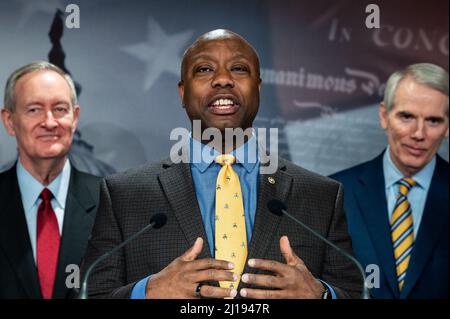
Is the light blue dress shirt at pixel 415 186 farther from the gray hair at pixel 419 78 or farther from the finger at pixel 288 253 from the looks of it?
the finger at pixel 288 253

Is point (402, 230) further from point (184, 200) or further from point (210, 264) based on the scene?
point (210, 264)

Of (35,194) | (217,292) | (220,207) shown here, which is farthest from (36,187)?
(217,292)

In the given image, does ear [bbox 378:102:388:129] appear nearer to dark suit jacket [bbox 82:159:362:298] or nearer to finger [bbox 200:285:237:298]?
dark suit jacket [bbox 82:159:362:298]

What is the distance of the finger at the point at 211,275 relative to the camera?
268 centimetres

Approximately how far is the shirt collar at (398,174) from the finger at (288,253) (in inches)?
48.1

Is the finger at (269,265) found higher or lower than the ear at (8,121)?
lower

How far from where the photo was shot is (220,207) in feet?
9.85

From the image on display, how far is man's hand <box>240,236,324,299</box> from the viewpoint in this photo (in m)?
2.70

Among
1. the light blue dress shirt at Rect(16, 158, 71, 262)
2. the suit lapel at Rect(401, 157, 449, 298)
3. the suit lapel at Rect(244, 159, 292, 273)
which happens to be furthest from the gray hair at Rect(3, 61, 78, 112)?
the suit lapel at Rect(401, 157, 449, 298)

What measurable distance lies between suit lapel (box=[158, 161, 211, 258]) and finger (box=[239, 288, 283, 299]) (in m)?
0.23

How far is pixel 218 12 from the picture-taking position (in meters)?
3.92

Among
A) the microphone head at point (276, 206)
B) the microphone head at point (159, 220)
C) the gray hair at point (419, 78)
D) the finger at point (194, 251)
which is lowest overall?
the finger at point (194, 251)

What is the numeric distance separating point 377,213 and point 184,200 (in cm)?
116

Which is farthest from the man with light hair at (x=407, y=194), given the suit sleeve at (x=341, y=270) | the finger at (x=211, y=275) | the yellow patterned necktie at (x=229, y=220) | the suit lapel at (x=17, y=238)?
the suit lapel at (x=17, y=238)
